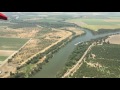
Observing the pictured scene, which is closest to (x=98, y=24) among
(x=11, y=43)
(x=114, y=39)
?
(x=114, y=39)

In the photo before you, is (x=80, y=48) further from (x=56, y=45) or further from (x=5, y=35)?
(x=5, y=35)

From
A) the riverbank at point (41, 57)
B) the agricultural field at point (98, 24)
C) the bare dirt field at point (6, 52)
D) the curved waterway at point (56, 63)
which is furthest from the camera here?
the agricultural field at point (98, 24)

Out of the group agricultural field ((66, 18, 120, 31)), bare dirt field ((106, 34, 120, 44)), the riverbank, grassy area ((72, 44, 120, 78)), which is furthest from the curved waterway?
agricultural field ((66, 18, 120, 31))

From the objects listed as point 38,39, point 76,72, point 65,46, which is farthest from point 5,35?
point 76,72

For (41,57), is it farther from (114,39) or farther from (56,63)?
(114,39)

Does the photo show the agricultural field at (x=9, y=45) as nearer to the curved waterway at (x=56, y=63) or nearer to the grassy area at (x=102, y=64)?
the curved waterway at (x=56, y=63)

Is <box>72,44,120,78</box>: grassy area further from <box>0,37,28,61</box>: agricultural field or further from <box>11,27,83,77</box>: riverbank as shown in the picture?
<box>0,37,28,61</box>: agricultural field

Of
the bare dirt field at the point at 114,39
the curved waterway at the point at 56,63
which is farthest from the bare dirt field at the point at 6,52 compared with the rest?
the bare dirt field at the point at 114,39
